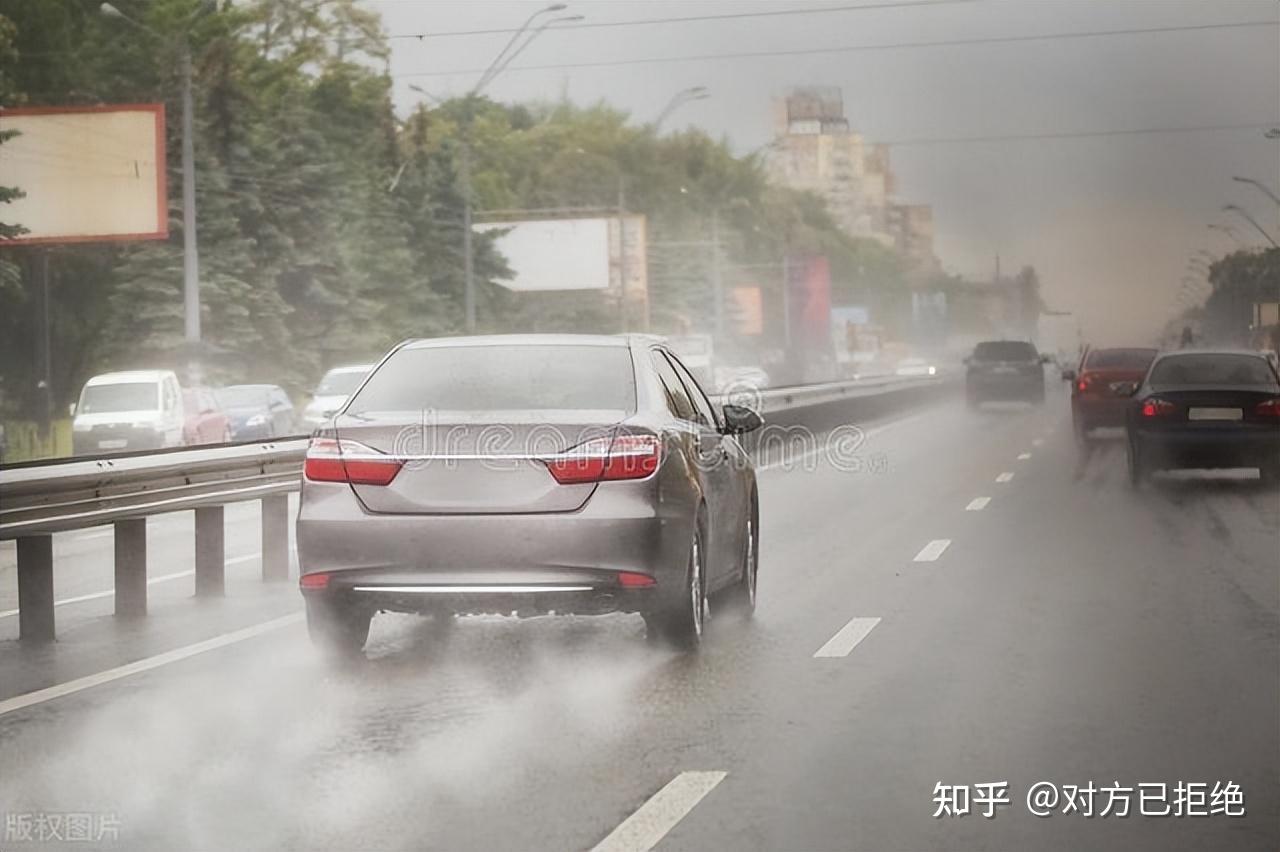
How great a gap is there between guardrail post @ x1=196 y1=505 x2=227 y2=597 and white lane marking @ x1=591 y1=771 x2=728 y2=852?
766cm

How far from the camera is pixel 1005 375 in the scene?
58.6 metres

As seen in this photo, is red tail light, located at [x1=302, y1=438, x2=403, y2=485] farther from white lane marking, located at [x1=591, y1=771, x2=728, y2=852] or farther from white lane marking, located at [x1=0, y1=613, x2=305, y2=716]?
white lane marking, located at [x1=591, y1=771, x2=728, y2=852]

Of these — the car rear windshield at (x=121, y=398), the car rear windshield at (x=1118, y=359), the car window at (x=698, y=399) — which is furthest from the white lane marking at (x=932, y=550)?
the car rear windshield at (x=121, y=398)

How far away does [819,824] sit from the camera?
6871mm

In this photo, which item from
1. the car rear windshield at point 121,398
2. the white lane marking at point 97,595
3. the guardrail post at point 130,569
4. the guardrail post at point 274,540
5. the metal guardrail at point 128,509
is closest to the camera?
the metal guardrail at point 128,509

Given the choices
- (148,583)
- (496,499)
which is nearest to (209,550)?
(148,583)

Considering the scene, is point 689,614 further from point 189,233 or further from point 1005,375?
point 1005,375

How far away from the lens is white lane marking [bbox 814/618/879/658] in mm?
11062

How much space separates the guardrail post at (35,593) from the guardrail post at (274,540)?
3027mm

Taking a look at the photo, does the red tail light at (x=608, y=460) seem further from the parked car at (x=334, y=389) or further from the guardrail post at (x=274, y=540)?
the parked car at (x=334, y=389)

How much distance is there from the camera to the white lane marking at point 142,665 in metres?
9.89

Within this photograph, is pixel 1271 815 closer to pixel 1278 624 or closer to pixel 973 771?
pixel 973 771

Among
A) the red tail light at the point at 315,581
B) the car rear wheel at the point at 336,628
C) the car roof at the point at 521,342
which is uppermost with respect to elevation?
the car roof at the point at 521,342

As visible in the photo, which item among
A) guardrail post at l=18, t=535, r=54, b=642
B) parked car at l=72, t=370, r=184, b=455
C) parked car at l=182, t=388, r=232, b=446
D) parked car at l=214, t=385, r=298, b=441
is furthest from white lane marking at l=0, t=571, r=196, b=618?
parked car at l=214, t=385, r=298, b=441
